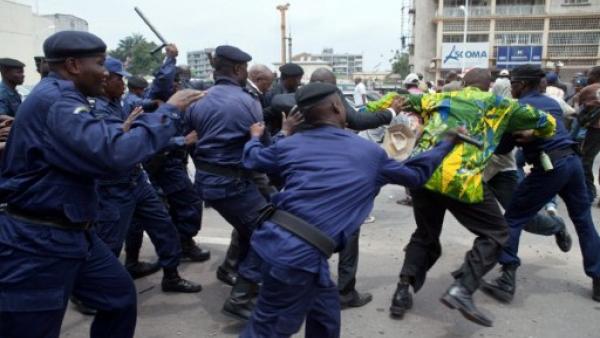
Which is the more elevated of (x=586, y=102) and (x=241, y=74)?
(x=241, y=74)

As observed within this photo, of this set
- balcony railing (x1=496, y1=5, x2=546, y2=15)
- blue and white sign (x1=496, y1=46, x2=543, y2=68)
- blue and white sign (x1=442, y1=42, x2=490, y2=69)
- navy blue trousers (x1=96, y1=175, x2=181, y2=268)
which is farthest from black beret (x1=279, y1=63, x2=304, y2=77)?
balcony railing (x1=496, y1=5, x2=546, y2=15)

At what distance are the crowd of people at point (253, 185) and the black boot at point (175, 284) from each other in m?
0.01

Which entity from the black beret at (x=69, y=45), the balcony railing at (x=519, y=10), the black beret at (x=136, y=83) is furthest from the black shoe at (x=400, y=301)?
the balcony railing at (x=519, y=10)

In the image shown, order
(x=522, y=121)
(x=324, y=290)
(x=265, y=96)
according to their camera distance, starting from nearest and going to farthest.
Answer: (x=324, y=290), (x=522, y=121), (x=265, y=96)

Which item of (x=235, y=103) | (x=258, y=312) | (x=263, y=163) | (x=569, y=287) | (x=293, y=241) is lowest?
(x=569, y=287)

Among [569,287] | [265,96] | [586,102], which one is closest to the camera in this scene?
[569,287]

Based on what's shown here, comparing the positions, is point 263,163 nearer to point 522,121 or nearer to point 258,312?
point 258,312

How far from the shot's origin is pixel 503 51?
4909 centimetres

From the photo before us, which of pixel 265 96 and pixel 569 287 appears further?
pixel 265 96

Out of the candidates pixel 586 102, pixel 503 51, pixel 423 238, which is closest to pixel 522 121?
pixel 423 238

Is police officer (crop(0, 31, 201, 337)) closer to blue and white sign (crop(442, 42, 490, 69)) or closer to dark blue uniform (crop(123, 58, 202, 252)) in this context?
dark blue uniform (crop(123, 58, 202, 252))

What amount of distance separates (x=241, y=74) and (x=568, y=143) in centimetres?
255

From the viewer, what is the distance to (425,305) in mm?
3998

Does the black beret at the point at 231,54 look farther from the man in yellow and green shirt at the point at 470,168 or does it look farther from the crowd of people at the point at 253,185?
the man in yellow and green shirt at the point at 470,168
